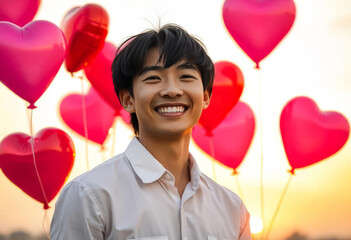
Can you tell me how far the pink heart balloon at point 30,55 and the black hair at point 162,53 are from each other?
108 centimetres

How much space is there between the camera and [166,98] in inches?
44.1

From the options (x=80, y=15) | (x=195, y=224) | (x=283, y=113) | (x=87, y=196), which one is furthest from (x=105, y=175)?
(x=283, y=113)

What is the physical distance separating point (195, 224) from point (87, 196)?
0.26 meters

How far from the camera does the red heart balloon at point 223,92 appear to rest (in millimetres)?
2674

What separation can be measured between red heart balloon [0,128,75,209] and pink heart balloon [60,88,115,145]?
1.38 ft

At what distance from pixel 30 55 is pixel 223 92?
0.99 meters

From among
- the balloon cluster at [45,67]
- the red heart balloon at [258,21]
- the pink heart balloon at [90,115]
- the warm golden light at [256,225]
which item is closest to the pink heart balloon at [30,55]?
the balloon cluster at [45,67]

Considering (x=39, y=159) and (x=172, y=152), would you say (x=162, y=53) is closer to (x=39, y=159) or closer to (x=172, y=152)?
(x=172, y=152)

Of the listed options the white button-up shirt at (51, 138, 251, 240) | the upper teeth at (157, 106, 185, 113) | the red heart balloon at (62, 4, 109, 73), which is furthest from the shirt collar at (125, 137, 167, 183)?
the red heart balloon at (62, 4, 109, 73)

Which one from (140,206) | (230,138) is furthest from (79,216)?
(230,138)

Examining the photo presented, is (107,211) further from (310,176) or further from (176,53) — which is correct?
(310,176)

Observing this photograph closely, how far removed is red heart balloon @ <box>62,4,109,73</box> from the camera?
2492mm

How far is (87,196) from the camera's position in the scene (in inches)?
40.1

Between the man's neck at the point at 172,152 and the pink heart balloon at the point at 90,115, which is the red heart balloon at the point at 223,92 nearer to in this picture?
the pink heart balloon at the point at 90,115
